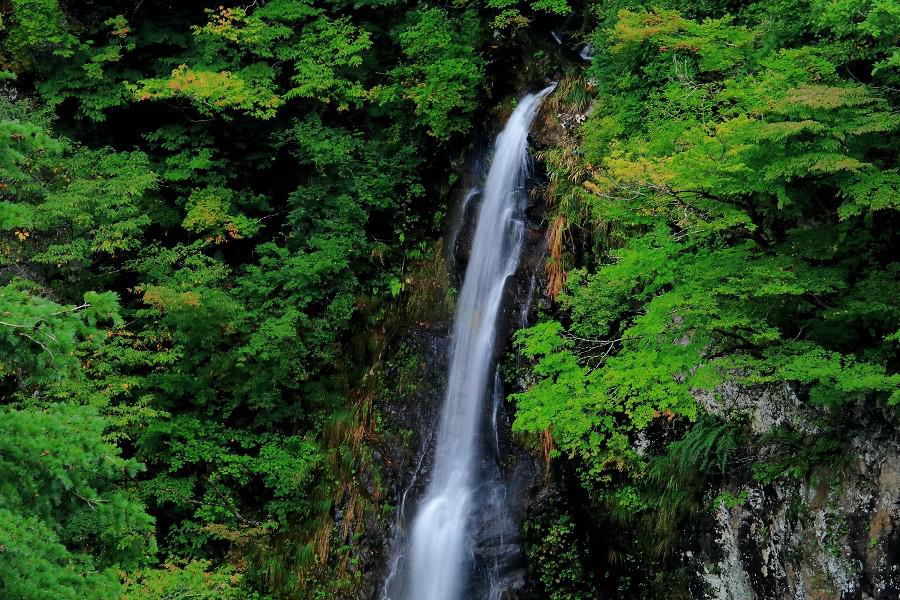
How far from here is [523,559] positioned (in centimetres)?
815

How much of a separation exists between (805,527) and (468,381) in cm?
461

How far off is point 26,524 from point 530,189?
23.0ft

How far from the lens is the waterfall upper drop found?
8758mm

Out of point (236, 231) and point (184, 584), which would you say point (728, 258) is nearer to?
point (184, 584)

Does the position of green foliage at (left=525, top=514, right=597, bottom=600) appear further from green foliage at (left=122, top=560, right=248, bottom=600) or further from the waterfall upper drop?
green foliage at (left=122, top=560, right=248, bottom=600)

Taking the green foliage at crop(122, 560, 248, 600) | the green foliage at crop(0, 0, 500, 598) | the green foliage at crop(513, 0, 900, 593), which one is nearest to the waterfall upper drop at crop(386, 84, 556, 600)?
the green foliage at crop(0, 0, 500, 598)

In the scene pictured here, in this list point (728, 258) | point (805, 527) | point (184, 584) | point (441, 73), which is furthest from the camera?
point (441, 73)

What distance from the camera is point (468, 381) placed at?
374 inches

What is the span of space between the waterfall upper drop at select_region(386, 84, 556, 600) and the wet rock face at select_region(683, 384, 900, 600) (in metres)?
3.02

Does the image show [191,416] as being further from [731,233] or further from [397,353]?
[731,233]

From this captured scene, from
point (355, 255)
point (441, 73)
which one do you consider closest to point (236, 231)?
point (355, 255)

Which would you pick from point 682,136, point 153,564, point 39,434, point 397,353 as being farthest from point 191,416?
point 682,136

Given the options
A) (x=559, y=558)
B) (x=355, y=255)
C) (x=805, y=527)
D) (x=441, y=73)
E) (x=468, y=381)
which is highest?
(x=441, y=73)

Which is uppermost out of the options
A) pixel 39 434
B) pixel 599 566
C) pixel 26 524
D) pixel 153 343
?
pixel 39 434
